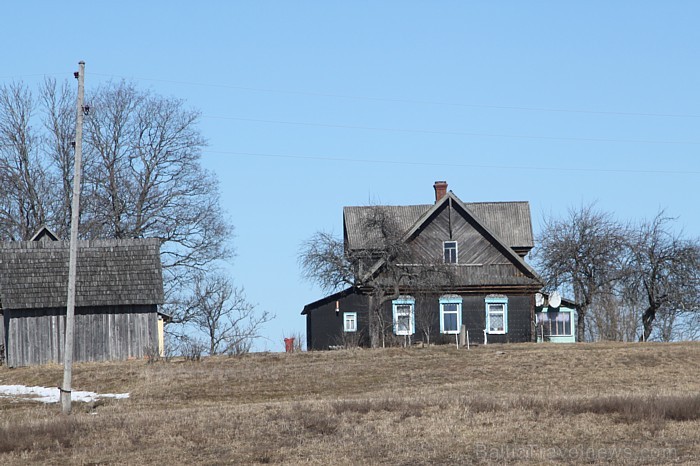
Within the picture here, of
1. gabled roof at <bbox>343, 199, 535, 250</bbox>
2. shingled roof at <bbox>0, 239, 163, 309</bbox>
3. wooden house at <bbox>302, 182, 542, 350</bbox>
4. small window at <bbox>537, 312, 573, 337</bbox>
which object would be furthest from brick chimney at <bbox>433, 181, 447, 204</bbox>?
shingled roof at <bbox>0, 239, 163, 309</bbox>

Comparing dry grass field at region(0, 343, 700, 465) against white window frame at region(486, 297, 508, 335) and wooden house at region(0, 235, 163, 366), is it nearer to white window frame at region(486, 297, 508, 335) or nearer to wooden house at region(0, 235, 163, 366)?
wooden house at region(0, 235, 163, 366)

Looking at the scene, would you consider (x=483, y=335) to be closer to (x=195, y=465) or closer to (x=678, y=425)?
(x=678, y=425)

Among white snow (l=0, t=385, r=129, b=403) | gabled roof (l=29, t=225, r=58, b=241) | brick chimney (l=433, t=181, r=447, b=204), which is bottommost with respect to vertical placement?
white snow (l=0, t=385, r=129, b=403)

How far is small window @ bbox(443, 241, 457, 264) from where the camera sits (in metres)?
52.4

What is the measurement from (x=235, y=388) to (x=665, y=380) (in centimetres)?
1307

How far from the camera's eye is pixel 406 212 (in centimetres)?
5844

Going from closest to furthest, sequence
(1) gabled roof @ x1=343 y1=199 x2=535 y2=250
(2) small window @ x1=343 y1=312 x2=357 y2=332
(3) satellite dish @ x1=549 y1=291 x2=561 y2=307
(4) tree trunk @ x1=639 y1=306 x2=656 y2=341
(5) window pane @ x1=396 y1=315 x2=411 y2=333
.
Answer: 1. (5) window pane @ x1=396 y1=315 x2=411 y2=333
2. (2) small window @ x1=343 y1=312 x2=357 y2=332
3. (3) satellite dish @ x1=549 y1=291 x2=561 y2=307
4. (1) gabled roof @ x1=343 y1=199 x2=535 y2=250
5. (4) tree trunk @ x1=639 y1=306 x2=656 y2=341

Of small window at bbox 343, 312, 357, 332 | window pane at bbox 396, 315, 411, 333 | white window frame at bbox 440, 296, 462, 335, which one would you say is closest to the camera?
window pane at bbox 396, 315, 411, 333

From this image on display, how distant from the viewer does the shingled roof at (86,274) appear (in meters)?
44.6

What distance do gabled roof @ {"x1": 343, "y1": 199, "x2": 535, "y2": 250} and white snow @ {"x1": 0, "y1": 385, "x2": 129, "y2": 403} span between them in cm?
2263

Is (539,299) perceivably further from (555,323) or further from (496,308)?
(496,308)

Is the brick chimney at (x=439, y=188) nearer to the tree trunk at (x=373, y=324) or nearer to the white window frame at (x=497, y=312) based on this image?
the white window frame at (x=497, y=312)

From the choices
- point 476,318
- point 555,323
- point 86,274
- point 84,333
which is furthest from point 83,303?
point 555,323

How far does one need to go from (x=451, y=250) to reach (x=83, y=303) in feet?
57.3
